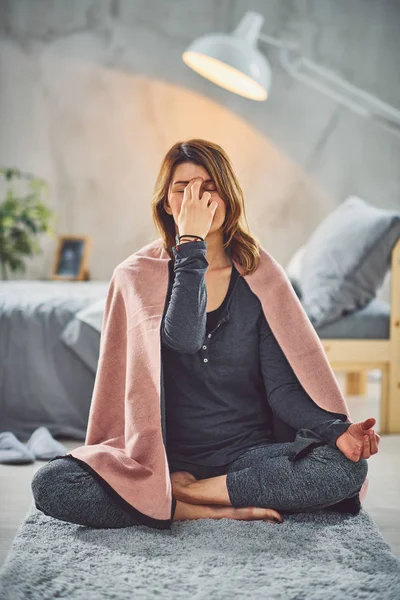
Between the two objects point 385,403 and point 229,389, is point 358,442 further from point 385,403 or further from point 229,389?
point 385,403

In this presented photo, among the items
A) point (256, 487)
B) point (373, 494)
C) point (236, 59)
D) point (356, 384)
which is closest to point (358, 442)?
point (256, 487)

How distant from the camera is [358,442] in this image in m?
1.33

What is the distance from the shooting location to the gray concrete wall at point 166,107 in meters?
3.97

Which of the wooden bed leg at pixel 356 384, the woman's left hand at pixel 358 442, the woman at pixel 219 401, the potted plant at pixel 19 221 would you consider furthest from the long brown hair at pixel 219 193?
the potted plant at pixel 19 221

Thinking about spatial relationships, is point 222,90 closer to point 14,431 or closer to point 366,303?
point 366,303

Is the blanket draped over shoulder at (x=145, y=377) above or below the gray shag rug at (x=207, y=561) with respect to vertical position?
above

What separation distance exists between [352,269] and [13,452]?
4.03 feet

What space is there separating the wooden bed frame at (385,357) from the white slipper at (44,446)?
0.95m

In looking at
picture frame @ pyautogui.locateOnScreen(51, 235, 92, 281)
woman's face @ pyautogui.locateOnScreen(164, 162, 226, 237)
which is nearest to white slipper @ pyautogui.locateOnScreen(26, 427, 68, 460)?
woman's face @ pyautogui.locateOnScreen(164, 162, 226, 237)

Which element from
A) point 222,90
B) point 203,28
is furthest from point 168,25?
point 222,90

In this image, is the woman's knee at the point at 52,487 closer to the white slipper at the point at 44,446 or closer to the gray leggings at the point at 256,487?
the gray leggings at the point at 256,487

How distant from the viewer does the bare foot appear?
4.51 ft

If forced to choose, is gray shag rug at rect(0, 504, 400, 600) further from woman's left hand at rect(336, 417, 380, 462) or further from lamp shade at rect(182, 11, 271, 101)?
lamp shade at rect(182, 11, 271, 101)

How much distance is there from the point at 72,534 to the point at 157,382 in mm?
322
